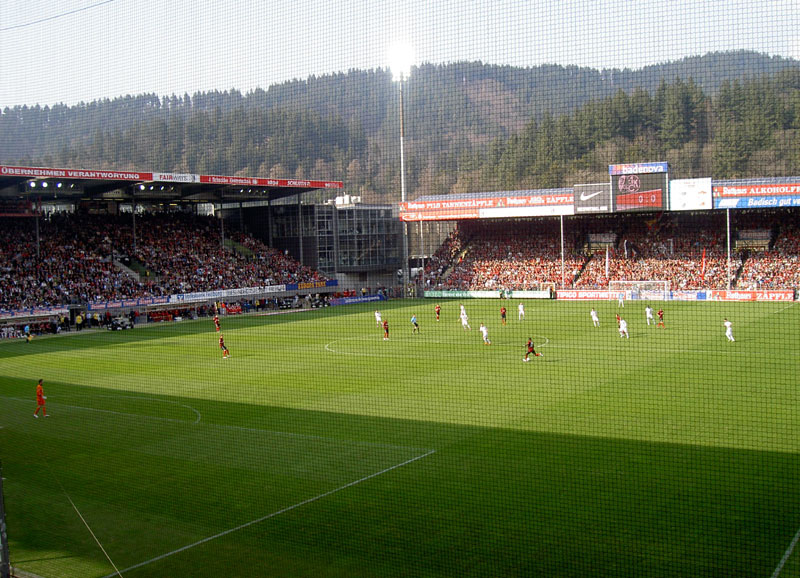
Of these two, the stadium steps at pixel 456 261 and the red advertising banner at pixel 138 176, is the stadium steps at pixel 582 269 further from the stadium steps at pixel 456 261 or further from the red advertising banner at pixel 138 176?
the red advertising banner at pixel 138 176

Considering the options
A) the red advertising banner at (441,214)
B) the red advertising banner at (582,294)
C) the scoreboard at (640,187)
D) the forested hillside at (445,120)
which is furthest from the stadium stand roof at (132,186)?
the scoreboard at (640,187)

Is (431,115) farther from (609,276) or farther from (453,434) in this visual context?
(609,276)

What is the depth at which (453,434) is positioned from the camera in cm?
1059

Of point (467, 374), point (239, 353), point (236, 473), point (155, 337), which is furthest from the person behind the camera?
point (155, 337)

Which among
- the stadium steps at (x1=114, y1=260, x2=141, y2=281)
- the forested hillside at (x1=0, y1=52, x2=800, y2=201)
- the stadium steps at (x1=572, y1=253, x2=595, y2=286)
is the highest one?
the forested hillside at (x1=0, y1=52, x2=800, y2=201)

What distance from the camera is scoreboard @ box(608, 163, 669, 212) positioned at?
27.6 meters

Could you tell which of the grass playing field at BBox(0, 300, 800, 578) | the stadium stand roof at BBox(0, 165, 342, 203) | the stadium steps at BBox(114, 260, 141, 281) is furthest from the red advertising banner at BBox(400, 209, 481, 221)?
the grass playing field at BBox(0, 300, 800, 578)

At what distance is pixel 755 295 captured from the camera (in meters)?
28.8

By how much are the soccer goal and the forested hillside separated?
16.2 metres

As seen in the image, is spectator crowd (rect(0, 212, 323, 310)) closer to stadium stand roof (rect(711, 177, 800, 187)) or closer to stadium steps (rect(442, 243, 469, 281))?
stadium steps (rect(442, 243, 469, 281))

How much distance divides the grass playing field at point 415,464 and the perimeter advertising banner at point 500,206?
13277 mm

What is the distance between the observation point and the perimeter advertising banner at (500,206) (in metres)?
30.5

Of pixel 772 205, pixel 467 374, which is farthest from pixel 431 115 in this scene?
pixel 772 205

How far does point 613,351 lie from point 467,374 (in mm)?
4578
